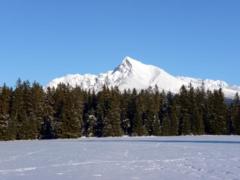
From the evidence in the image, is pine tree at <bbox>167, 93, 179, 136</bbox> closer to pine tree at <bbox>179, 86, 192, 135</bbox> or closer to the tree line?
the tree line

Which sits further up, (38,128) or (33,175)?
(38,128)

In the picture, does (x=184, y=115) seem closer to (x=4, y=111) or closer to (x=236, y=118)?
(x=236, y=118)

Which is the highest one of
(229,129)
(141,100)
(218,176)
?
(141,100)

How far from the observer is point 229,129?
96.2 meters

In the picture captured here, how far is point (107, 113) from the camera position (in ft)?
308

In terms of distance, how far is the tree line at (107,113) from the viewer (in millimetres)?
86688

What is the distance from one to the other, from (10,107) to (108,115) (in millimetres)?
18487

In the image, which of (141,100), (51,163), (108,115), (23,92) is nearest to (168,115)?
(141,100)

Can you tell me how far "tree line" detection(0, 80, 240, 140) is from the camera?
8669 cm

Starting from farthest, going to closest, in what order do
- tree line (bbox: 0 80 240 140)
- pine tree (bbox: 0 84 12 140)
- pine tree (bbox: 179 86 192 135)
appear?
pine tree (bbox: 179 86 192 135)
tree line (bbox: 0 80 240 140)
pine tree (bbox: 0 84 12 140)

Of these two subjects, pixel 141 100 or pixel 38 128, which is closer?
pixel 38 128

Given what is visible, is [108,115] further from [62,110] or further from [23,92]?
[23,92]

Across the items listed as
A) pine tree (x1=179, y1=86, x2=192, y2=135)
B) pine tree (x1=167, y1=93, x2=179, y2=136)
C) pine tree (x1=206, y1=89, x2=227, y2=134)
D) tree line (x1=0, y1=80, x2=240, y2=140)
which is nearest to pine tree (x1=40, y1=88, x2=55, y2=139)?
tree line (x1=0, y1=80, x2=240, y2=140)

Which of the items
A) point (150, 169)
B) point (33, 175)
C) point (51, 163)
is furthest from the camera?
point (51, 163)
